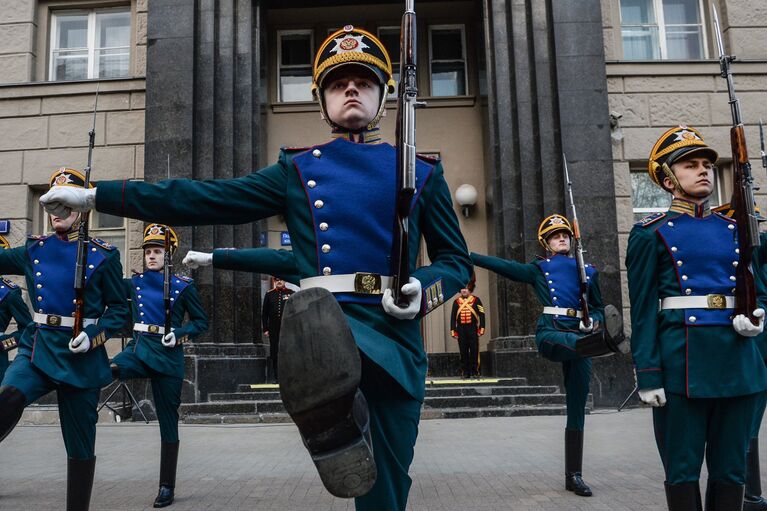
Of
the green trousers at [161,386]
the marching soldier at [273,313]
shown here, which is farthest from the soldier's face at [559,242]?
the marching soldier at [273,313]

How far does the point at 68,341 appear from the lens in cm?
518

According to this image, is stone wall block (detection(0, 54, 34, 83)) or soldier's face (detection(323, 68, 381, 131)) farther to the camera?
stone wall block (detection(0, 54, 34, 83))

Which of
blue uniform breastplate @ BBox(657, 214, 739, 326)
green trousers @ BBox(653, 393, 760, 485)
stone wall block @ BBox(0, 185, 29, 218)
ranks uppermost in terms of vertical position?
stone wall block @ BBox(0, 185, 29, 218)

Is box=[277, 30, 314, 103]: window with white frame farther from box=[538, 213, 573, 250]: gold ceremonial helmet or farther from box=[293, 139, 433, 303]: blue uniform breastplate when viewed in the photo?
box=[293, 139, 433, 303]: blue uniform breastplate

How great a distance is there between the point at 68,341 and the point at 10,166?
413 inches

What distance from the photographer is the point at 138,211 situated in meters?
2.81

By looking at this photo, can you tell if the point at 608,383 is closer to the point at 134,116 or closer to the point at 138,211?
the point at 134,116

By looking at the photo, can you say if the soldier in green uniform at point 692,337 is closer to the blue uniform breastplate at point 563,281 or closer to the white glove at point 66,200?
the blue uniform breastplate at point 563,281

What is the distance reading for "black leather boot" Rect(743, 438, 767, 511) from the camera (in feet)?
17.5

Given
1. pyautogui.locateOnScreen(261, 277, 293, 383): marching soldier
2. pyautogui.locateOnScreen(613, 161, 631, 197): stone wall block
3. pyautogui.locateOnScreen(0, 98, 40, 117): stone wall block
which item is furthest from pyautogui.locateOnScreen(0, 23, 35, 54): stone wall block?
pyautogui.locateOnScreen(613, 161, 631, 197): stone wall block

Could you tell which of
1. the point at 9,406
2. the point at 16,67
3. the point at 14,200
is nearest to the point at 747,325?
the point at 9,406

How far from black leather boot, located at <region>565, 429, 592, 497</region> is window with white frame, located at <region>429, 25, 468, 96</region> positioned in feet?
37.4

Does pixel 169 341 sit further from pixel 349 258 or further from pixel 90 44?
pixel 90 44

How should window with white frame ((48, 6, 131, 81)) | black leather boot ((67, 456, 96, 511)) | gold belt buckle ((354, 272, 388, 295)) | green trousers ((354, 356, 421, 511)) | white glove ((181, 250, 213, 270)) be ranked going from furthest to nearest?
window with white frame ((48, 6, 131, 81))
black leather boot ((67, 456, 96, 511))
white glove ((181, 250, 213, 270))
gold belt buckle ((354, 272, 388, 295))
green trousers ((354, 356, 421, 511))
